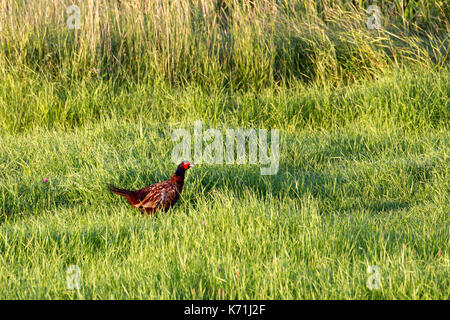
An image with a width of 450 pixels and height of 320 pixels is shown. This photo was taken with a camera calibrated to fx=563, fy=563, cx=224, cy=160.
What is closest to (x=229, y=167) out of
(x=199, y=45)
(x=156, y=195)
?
(x=156, y=195)

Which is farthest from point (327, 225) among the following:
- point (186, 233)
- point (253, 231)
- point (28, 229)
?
point (28, 229)

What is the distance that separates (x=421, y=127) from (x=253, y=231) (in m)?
3.17

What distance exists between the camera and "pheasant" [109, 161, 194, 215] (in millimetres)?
3928

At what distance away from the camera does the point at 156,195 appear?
3.93 metres

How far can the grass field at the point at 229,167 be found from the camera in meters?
2.94

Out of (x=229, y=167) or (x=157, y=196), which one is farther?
(x=229, y=167)

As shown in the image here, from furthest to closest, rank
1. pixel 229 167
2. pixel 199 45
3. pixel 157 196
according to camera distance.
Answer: pixel 199 45 → pixel 229 167 → pixel 157 196

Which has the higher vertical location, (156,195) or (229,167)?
(229,167)

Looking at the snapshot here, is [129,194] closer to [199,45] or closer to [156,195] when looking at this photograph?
[156,195]

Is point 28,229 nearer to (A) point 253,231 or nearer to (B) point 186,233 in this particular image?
(B) point 186,233

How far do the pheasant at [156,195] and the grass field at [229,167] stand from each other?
0.09 m

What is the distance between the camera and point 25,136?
593 cm

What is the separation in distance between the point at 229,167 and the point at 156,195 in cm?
100

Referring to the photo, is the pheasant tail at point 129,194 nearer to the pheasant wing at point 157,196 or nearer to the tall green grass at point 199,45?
the pheasant wing at point 157,196
